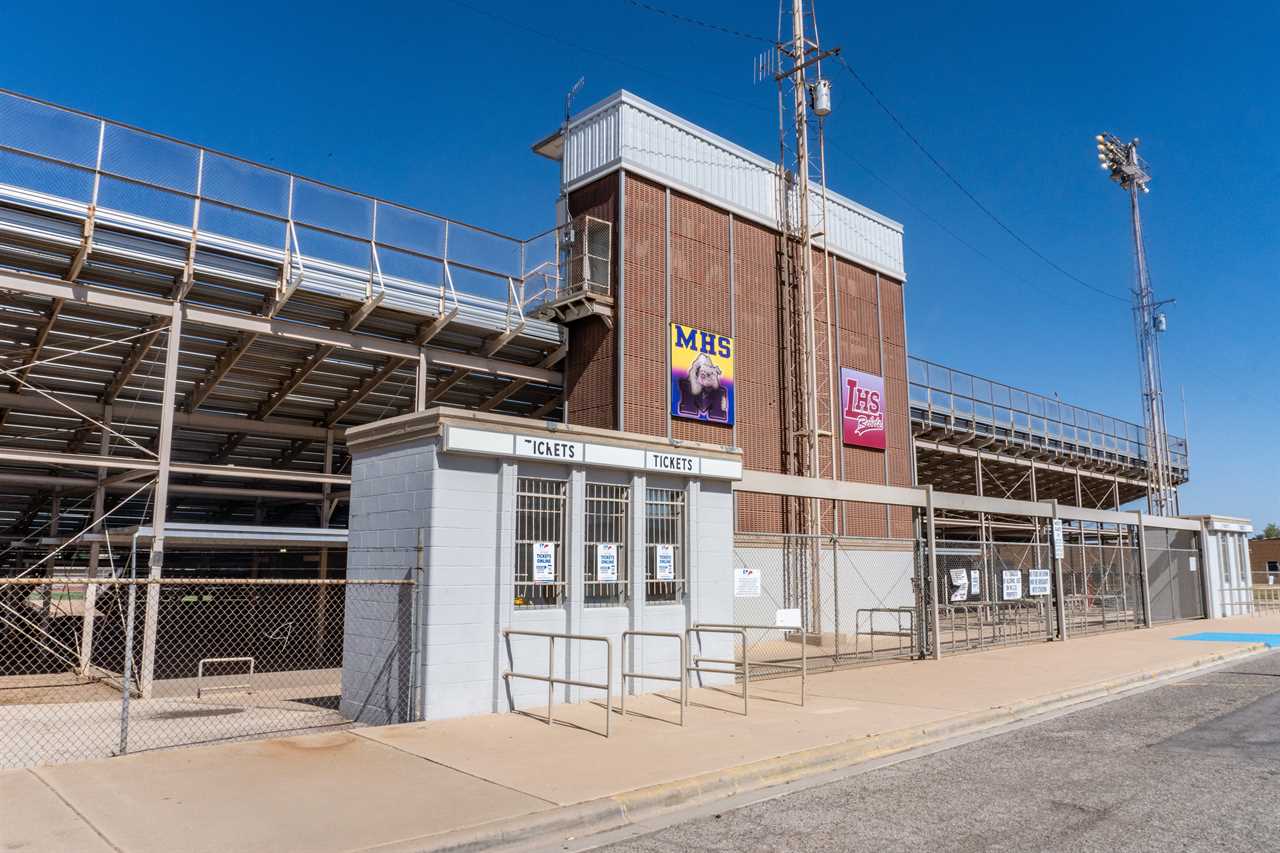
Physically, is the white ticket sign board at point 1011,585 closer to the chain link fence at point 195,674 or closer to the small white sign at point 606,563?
the small white sign at point 606,563

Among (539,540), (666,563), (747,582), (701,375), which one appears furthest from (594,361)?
(539,540)

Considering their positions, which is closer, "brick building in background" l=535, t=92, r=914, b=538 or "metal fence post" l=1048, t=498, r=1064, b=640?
"metal fence post" l=1048, t=498, r=1064, b=640

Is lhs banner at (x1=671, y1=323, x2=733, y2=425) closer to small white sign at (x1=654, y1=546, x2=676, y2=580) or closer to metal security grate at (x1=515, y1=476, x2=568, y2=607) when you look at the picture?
small white sign at (x1=654, y1=546, x2=676, y2=580)

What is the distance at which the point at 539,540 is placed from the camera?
38.1ft

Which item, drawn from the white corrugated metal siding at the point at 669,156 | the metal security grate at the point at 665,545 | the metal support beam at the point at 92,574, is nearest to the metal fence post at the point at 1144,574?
the white corrugated metal siding at the point at 669,156

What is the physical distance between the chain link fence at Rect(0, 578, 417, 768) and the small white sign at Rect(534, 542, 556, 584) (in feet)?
5.35

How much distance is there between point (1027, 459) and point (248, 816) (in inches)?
1519

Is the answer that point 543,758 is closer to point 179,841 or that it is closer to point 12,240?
point 179,841

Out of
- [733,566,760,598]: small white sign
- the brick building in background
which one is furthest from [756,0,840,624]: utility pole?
[733,566,760,598]: small white sign

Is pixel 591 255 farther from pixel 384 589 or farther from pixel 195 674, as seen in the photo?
pixel 384 589

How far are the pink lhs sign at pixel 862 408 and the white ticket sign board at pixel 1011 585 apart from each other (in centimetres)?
821

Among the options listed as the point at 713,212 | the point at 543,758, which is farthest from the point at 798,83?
the point at 543,758

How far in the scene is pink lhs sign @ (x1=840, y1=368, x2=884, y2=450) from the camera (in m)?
28.1

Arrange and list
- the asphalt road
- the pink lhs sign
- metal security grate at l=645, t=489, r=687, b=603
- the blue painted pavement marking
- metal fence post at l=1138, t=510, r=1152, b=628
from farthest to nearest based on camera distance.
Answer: the pink lhs sign
metal fence post at l=1138, t=510, r=1152, b=628
the blue painted pavement marking
metal security grate at l=645, t=489, r=687, b=603
the asphalt road
